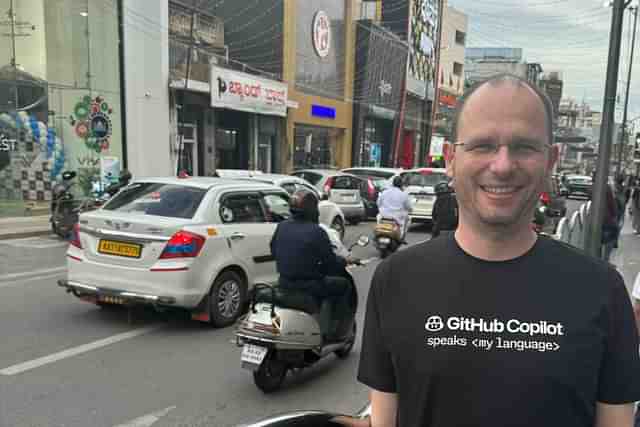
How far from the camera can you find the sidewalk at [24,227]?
11648mm

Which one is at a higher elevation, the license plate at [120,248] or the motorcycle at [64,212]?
the license plate at [120,248]

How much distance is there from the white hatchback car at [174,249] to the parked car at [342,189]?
8335 mm

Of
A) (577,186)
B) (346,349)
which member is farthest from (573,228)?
(577,186)

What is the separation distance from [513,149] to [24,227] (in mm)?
13483

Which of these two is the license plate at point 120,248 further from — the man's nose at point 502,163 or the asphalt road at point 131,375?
the man's nose at point 502,163

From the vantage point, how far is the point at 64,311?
6.31m

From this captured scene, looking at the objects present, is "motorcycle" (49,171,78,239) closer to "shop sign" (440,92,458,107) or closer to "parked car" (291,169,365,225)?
"parked car" (291,169,365,225)

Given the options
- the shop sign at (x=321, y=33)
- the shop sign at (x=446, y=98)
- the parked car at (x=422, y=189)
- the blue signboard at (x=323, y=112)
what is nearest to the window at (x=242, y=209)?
the parked car at (x=422, y=189)

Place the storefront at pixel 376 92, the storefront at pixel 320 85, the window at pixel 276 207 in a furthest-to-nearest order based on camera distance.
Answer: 1. the storefront at pixel 376 92
2. the storefront at pixel 320 85
3. the window at pixel 276 207

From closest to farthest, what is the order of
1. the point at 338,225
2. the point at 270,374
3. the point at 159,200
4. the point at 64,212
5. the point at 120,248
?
the point at 270,374, the point at 120,248, the point at 159,200, the point at 64,212, the point at 338,225

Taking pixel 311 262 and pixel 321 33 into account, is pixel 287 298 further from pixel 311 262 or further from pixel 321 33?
pixel 321 33

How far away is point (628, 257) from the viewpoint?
1114 cm

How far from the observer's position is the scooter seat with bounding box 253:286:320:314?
14.1 ft

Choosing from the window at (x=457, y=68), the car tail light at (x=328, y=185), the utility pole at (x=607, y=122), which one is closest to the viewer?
the utility pole at (x=607, y=122)
